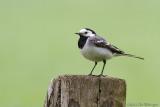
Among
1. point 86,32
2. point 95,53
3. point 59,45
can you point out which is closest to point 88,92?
point 95,53

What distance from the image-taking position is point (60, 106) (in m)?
5.92

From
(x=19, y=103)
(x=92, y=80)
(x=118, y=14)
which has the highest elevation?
(x=118, y=14)

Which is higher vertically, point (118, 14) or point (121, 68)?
point (118, 14)

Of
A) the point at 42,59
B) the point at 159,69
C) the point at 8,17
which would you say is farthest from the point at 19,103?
the point at 8,17

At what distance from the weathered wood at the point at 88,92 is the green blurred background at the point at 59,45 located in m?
3.96

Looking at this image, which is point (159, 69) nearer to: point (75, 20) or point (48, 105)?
point (75, 20)

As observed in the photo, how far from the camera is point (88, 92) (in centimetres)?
586

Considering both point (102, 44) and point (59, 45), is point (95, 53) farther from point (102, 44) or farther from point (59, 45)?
point (59, 45)

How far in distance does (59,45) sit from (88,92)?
21.4 feet

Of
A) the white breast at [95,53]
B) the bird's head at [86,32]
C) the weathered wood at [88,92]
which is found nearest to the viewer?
the weathered wood at [88,92]

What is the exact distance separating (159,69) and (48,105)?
5773 millimetres

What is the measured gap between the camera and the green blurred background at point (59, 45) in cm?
1045

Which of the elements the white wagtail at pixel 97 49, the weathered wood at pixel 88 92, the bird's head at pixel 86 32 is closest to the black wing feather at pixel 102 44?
the white wagtail at pixel 97 49

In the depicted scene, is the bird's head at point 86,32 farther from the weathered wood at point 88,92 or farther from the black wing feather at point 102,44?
the weathered wood at point 88,92
